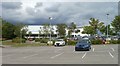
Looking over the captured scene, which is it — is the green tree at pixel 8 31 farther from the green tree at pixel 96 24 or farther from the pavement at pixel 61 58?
the pavement at pixel 61 58

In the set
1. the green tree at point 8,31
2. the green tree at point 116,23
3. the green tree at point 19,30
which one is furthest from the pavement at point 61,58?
the green tree at point 8,31

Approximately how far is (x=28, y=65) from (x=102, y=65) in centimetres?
438

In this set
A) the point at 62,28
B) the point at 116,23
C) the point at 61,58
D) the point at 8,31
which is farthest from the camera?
the point at 62,28

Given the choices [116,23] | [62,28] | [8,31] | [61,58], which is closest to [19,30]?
[8,31]

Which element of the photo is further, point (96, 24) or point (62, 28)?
point (62, 28)

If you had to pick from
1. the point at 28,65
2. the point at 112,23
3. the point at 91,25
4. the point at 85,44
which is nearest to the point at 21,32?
the point at 91,25

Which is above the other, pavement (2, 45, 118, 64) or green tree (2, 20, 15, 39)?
green tree (2, 20, 15, 39)

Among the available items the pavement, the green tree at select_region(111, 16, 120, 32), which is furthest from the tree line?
the pavement

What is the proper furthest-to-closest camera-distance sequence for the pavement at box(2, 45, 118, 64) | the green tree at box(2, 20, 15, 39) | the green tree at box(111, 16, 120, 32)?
the green tree at box(2, 20, 15, 39), the green tree at box(111, 16, 120, 32), the pavement at box(2, 45, 118, 64)

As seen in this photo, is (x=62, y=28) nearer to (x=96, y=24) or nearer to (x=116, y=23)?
(x=96, y=24)

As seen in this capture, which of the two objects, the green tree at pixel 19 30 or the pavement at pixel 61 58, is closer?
the pavement at pixel 61 58

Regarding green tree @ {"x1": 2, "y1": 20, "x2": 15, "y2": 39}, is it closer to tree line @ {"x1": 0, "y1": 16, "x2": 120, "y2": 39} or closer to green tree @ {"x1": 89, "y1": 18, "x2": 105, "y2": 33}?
tree line @ {"x1": 0, "y1": 16, "x2": 120, "y2": 39}

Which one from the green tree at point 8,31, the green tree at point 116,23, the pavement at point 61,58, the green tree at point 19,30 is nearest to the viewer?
the pavement at point 61,58

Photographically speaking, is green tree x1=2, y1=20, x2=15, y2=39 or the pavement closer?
the pavement
